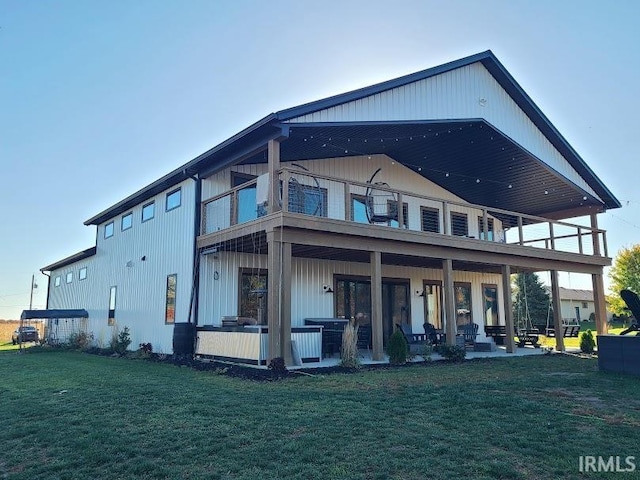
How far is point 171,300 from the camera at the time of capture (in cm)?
1402

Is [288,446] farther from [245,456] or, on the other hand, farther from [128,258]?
[128,258]

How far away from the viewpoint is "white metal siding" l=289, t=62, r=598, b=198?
1152 centimetres

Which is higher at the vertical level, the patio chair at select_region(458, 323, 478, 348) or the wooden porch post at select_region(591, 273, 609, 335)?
the wooden porch post at select_region(591, 273, 609, 335)

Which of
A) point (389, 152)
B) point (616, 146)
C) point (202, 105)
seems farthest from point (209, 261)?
point (616, 146)

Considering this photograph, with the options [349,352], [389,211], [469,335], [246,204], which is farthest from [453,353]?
[246,204]

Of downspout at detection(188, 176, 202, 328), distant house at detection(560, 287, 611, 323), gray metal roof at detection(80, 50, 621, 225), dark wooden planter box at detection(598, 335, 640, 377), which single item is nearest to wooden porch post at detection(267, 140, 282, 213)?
gray metal roof at detection(80, 50, 621, 225)

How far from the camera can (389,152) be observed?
52.0 ft

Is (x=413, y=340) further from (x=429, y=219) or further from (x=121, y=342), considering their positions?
(x=121, y=342)

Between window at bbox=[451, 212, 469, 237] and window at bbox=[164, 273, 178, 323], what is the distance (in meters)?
9.59

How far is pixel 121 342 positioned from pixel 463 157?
1199 centimetres

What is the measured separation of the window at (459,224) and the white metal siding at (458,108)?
3600 mm

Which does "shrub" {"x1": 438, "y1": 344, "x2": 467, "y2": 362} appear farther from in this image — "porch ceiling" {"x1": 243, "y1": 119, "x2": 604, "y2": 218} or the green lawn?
"porch ceiling" {"x1": 243, "y1": 119, "x2": 604, "y2": 218}

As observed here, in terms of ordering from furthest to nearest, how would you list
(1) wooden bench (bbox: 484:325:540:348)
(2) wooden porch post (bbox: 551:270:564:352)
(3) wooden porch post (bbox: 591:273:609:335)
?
(1) wooden bench (bbox: 484:325:540:348), (3) wooden porch post (bbox: 591:273:609:335), (2) wooden porch post (bbox: 551:270:564:352)

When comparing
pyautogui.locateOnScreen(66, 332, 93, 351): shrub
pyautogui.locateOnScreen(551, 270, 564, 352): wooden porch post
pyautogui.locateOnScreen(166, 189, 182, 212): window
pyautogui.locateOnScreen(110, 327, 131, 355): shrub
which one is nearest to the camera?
pyautogui.locateOnScreen(166, 189, 182, 212): window
